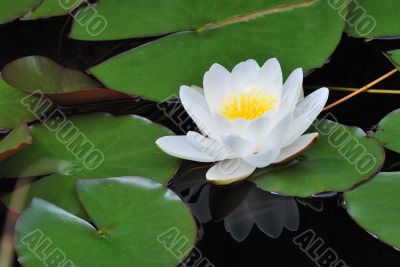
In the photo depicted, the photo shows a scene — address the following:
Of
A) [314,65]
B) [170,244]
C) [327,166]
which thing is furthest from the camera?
[314,65]

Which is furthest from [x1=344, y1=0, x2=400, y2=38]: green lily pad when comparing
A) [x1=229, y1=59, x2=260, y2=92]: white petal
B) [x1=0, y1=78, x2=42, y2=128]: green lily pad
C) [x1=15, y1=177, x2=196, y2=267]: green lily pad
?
[x1=0, y1=78, x2=42, y2=128]: green lily pad

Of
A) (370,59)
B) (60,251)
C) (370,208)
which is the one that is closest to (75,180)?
(60,251)

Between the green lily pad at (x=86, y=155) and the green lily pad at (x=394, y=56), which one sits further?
the green lily pad at (x=394, y=56)

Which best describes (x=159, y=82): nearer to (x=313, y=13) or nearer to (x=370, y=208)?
(x=313, y=13)

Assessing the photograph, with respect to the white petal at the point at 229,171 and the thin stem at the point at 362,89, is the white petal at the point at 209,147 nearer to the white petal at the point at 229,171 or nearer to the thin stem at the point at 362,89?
the white petal at the point at 229,171

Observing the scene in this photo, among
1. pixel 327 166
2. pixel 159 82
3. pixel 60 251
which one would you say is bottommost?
pixel 60 251

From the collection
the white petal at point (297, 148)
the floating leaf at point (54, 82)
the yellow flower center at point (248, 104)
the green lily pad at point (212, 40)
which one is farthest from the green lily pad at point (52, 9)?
the white petal at point (297, 148)
